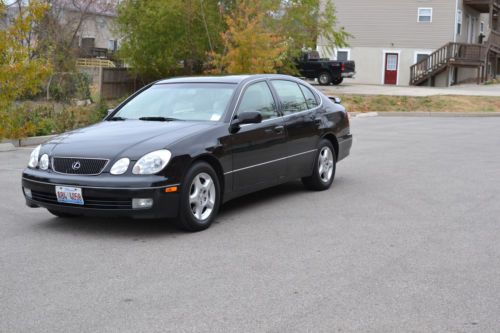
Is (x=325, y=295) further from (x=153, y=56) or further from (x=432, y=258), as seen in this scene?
(x=153, y=56)

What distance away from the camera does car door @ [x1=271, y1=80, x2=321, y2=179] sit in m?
8.95

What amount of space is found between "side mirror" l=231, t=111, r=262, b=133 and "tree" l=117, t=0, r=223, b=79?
20.8 m

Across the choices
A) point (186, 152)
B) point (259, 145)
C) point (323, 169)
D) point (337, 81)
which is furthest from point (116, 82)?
point (186, 152)

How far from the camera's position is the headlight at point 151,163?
6.88 m

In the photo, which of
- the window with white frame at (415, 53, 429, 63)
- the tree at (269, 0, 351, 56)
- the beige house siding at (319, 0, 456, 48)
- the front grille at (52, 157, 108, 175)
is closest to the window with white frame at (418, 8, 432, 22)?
the beige house siding at (319, 0, 456, 48)

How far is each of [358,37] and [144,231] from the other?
4229cm

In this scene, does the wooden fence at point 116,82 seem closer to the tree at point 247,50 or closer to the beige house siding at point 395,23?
the tree at point 247,50

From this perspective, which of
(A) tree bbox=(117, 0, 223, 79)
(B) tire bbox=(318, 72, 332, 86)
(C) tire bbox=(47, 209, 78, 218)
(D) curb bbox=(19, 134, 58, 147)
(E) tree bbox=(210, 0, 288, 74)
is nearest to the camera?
(C) tire bbox=(47, 209, 78, 218)

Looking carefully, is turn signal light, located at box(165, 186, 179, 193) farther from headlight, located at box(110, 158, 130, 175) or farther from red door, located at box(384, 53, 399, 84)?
red door, located at box(384, 53, 399, 84)

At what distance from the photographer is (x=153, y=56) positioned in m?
30.0

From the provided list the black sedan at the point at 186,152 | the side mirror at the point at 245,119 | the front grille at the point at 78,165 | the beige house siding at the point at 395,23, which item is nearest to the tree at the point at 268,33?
the beige house siding at the point at 395,23

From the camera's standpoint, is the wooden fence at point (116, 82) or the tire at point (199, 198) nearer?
the tire at point (199, 198)


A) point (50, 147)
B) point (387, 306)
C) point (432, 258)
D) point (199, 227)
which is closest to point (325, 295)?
point (387, 306)

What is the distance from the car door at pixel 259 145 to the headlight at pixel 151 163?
1065mm
